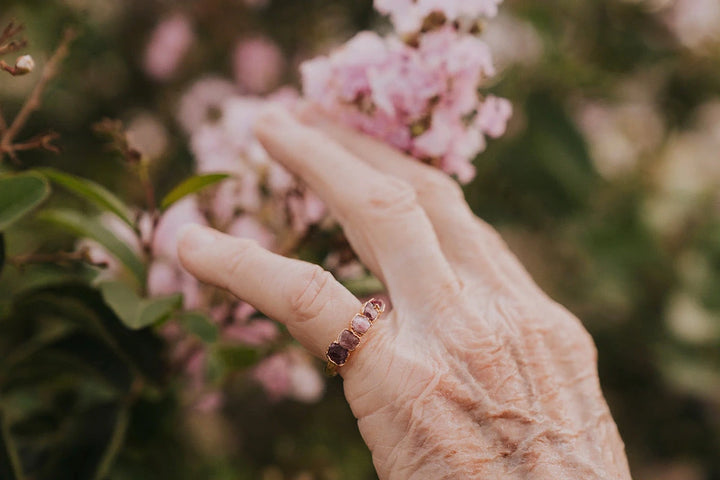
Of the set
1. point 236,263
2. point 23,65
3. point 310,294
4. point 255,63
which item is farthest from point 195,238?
point 255,63

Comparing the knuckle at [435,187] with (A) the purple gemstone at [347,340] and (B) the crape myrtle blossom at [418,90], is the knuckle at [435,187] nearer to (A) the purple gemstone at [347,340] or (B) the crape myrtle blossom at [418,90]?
(B) the crape myrtle blossom at [418,90]

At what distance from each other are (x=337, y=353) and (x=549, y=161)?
4.51 feet

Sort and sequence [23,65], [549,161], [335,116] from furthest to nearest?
[549,161]
[335,116]
[23,65]

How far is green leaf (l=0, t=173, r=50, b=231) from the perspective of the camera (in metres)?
0.88

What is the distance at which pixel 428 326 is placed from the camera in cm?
95

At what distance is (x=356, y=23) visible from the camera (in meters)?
1.90

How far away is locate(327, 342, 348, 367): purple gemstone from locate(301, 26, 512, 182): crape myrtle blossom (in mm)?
418

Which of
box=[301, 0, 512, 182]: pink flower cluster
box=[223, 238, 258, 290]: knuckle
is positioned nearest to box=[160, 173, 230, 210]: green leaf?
box=[223, 238, 258, 290]: knuckle

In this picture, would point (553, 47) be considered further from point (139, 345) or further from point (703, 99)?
point (139, 345)

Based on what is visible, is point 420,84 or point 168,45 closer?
point 420,84

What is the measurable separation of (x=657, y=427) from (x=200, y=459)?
196 centimetres

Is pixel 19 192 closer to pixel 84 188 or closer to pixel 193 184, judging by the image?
pixel 84 188

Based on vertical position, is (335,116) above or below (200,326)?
above

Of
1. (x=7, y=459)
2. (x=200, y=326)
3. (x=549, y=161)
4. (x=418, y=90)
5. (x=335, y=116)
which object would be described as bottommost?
(x=7, y=459)
